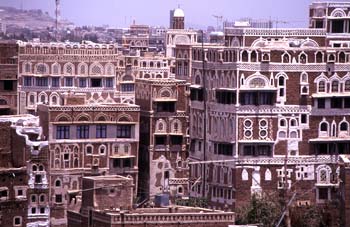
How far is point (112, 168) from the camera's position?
6234 cm

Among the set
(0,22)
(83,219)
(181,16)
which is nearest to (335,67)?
(83,219)

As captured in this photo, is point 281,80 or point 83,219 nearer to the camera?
point 83,219

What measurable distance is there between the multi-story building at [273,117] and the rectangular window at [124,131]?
9.25 feet

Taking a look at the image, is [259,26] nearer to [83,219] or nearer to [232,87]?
[232,87]

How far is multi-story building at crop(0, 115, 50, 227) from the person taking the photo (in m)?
57.7

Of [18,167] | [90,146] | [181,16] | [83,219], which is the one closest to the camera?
[83,219]

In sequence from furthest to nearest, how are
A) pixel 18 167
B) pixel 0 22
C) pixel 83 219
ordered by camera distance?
pixel 0 22, pixel 18 167, pixel 83 219

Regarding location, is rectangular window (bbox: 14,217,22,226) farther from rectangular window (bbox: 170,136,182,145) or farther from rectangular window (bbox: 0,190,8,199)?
rectangular window (bbox: 170,136,182,145)

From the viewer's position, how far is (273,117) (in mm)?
59531

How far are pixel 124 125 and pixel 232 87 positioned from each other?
15.5 ft

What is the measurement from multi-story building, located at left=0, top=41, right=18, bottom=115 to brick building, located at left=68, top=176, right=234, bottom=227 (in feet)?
67.8

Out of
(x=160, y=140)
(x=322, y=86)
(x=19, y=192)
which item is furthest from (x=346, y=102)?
(x=19, y=192)

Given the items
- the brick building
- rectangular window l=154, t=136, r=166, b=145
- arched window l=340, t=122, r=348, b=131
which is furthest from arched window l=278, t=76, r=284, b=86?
the brick building

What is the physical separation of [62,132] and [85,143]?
78cm
